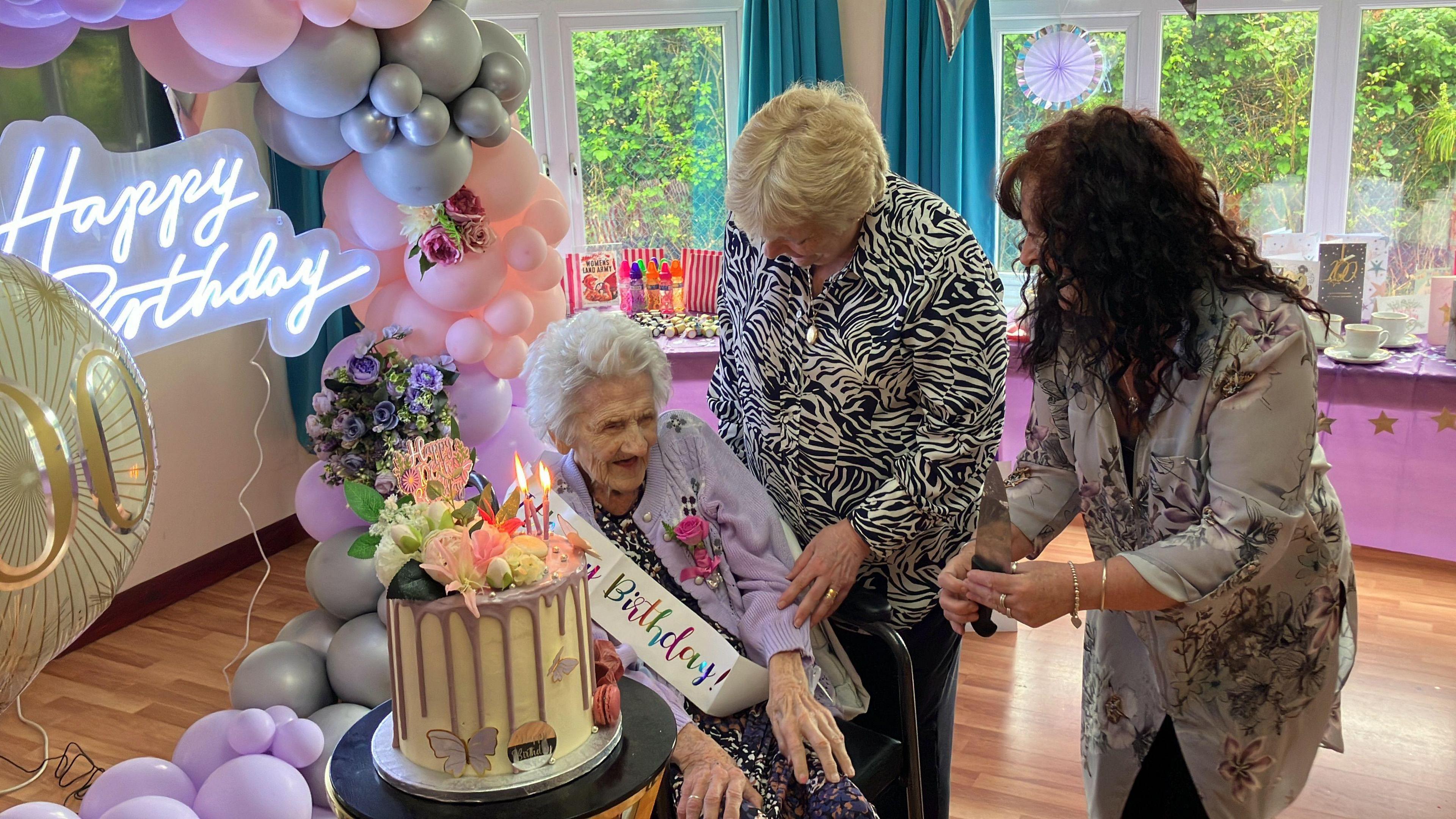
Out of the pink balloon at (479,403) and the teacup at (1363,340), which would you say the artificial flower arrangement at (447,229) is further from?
the teacup at (1363,340)

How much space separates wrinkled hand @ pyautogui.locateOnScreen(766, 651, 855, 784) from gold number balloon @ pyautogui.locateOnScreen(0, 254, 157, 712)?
3.50 ft

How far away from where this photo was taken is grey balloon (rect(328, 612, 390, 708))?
8.52 ft

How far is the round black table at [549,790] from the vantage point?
1.11m

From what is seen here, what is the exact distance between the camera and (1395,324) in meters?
3.88

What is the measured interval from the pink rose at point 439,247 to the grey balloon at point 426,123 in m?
0.30

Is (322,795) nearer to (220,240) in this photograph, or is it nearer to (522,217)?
(220,240)

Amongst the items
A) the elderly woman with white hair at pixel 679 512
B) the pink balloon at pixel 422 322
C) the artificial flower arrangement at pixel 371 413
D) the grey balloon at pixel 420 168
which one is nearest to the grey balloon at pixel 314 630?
the grey balloon at pixel 420 168

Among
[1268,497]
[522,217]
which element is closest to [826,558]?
[1268,497]

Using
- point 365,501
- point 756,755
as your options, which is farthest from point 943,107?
point 365,501

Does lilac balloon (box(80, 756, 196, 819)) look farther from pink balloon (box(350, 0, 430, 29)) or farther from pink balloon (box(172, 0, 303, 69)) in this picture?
pink balloon (box(350, 0, 430, 29))

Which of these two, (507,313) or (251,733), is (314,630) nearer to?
(251,733)

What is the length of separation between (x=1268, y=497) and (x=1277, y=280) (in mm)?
270

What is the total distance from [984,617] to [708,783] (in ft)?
1.46

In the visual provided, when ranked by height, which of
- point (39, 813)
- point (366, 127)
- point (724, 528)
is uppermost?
point (366, 127)
